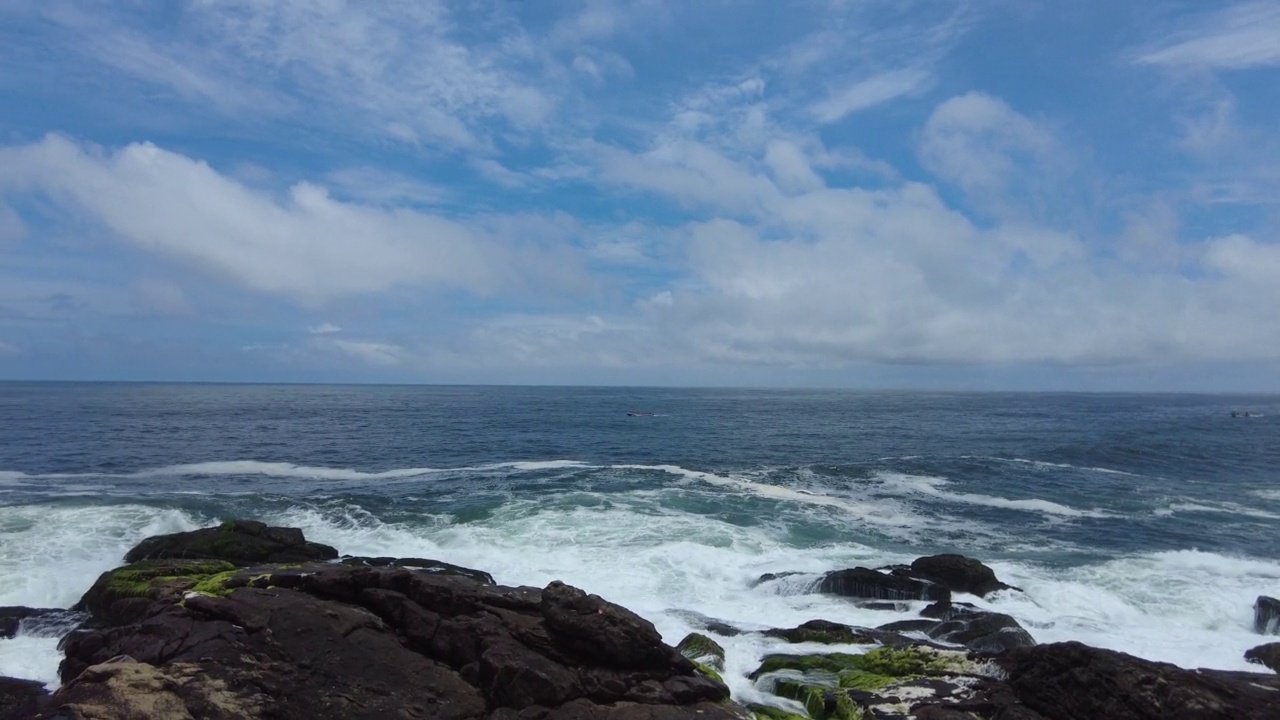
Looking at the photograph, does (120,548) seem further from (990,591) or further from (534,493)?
(990,591)

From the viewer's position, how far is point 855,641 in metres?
18.0

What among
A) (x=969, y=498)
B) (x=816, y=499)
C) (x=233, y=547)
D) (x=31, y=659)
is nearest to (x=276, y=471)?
(x=233, y=547)

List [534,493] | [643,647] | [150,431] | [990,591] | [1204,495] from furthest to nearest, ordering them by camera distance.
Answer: [150,431] < [1204,495] < [534,493] < [990,591] < [643,647]

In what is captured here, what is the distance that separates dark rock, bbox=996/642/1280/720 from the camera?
448 inches

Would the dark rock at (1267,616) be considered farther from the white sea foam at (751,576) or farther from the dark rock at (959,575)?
the dark rock at (959,575)

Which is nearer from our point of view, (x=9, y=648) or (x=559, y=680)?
(x=559, y=680)

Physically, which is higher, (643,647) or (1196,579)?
(643,647)

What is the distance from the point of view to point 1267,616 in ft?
71.0

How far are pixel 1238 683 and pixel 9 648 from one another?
27.2m

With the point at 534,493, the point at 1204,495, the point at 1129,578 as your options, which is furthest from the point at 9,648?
the point at 1204,495

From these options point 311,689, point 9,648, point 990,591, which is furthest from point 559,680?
point 990,591

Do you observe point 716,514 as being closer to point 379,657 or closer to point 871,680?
point 871,680

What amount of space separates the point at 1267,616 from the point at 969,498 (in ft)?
72.1

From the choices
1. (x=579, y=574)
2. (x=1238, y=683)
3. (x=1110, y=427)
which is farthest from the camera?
(x=1110, y=427)
